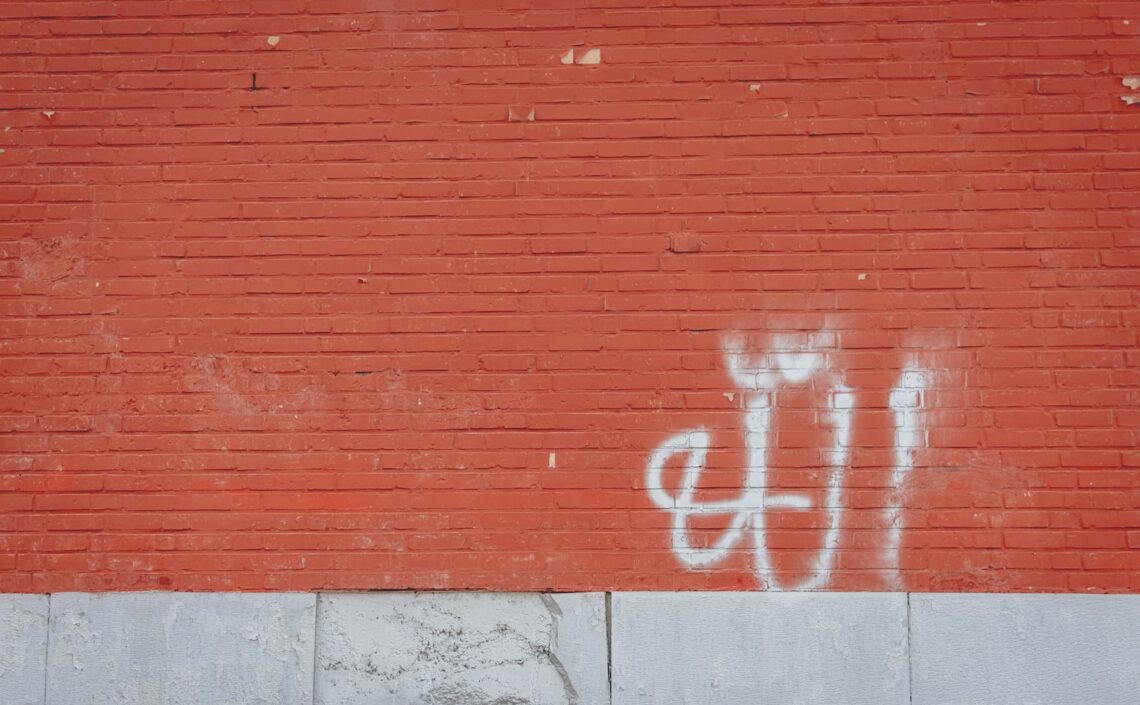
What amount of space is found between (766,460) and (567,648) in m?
1.23

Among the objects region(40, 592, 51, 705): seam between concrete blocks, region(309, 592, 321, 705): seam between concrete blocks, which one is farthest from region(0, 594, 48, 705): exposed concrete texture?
region(309, 592, 321, 705): seam between concrete blocks

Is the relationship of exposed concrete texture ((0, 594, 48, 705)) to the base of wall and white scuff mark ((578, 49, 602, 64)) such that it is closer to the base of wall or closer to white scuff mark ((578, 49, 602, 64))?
the base of wall

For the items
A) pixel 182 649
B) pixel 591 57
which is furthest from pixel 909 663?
pixel 182 649

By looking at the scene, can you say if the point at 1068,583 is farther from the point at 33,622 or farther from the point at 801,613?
the point at 33,622

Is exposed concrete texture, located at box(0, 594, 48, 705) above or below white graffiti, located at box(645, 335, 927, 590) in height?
below

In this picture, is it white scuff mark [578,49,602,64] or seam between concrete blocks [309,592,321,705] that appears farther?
A: white scuff mark [578,49,602,64]

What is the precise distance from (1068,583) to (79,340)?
15.2 ft

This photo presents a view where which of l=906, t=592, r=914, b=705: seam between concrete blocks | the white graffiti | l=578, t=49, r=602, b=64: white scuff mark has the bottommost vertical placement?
l=906, t=592, r=914, b=705: seam between concrete blocks

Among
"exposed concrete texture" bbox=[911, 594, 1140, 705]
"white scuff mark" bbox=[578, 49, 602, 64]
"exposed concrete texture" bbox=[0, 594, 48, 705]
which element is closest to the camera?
"exposed concrete texture" bbox=[911, 594, 1140, 705]

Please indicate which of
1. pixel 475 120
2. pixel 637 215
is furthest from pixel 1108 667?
pixel 475 120

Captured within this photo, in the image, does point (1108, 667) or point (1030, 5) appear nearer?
point (1108, 667)

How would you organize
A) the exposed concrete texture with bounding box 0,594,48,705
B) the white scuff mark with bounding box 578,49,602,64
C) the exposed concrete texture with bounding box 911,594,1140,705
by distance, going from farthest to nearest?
1. the white scuff mark with bounding box 578,49,602,64
2. the exposed concrete texture with bounding box 0,594,48,705
3. the exposed concrete texture with bounding box 911,594,1140,705

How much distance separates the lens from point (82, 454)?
4746mm

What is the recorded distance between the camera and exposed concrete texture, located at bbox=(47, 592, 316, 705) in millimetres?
4633
